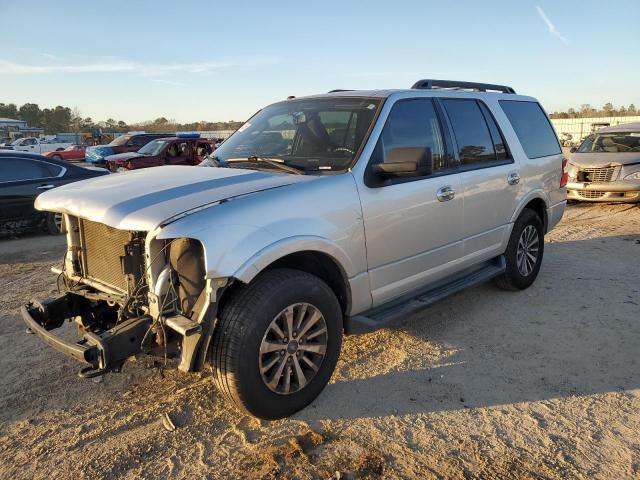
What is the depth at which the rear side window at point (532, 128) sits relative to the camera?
17.7 ft

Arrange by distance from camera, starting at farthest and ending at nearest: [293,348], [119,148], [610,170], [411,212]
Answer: [119,148] < [610,170] < [411,212] < [293,348]

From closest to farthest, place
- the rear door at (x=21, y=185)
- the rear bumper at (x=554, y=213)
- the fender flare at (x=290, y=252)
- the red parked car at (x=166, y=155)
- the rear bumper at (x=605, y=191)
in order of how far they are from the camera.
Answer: the fender flare at (x=290, y=252) < the rear bumper at (x=554, y=213) < the rear door at (x=21, y=185) < the rear bumper at (x=605, y=191) < the red parked car at (x=166, y=155)

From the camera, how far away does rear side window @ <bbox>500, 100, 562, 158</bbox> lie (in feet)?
17.7

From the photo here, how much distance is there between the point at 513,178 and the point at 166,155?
1184 centimetres

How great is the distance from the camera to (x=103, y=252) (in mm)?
3332

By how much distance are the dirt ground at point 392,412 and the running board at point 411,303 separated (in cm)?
42

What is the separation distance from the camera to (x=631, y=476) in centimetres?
272

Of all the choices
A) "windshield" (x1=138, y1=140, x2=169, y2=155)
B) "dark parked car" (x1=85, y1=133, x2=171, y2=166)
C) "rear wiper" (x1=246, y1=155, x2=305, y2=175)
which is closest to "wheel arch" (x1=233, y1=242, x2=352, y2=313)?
"rear wiper" (x1=246, y1=155, x2=305, y2=175)

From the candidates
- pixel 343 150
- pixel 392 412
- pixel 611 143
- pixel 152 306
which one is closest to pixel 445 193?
pixel 343 150

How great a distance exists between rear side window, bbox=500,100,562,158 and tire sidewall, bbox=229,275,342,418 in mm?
3205

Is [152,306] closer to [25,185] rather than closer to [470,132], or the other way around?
[470,132]

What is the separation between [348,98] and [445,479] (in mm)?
2846

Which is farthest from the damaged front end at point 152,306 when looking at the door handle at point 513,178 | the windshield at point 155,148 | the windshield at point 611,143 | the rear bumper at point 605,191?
the windshield at point 155,148

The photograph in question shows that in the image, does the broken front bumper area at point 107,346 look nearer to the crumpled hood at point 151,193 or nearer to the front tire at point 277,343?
the front tire at point 277,343
